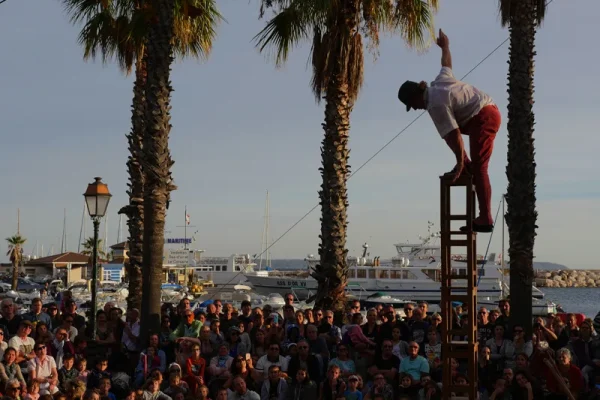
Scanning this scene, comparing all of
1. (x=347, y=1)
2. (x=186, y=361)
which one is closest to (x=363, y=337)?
(x=186, y=361)

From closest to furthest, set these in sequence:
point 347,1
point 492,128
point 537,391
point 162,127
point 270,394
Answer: point 492,128 < point 537,391 < point 270,394 < point 162,127 < point 347,1

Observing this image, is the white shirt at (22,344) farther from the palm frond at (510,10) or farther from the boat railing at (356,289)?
the boat railing at (356,289)

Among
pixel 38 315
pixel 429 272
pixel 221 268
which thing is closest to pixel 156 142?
pixel 38 315

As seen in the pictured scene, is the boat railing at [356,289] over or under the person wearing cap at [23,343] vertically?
over

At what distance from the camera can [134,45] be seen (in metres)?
18.0

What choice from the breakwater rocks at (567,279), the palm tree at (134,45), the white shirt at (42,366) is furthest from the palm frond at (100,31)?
the breakwater rocks at (567,279)

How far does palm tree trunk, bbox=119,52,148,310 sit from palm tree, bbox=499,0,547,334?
7.22 m

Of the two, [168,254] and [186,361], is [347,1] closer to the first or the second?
[186,361]

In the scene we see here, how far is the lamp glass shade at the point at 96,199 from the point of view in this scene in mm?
14008

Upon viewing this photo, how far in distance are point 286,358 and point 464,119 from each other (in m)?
4.95

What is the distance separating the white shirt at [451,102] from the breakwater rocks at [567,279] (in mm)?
116369

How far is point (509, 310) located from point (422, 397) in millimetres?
3239

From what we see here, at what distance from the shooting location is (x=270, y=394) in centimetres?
1167

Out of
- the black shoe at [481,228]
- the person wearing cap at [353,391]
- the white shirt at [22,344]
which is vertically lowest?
the person wearing cap at [353,391]
